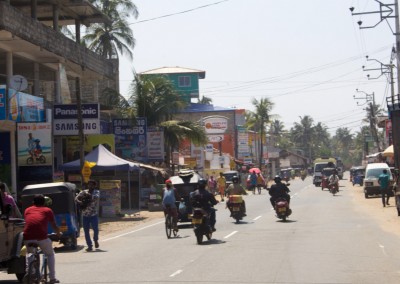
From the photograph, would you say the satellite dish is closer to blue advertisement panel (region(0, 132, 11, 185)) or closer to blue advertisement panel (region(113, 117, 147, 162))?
blue advertisement panel (region(0, 132, 11, 185))

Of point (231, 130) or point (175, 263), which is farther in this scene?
point (231, 130)

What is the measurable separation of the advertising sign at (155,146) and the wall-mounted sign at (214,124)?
105 ft

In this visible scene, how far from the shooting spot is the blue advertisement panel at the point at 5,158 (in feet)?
107

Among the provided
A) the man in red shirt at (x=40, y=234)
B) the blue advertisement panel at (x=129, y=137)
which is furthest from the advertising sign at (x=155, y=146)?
the man in red shirt at (x=40, y=234)

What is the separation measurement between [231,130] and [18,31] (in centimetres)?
6714

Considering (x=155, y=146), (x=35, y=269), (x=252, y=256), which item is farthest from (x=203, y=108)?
(x=35, y=269)

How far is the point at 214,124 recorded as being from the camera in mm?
79562

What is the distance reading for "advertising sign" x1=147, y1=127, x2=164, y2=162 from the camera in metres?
47.4

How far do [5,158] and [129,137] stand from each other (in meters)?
12.7

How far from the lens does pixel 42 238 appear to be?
11656 millimetres

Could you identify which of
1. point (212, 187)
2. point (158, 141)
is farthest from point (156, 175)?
point (212, 187)

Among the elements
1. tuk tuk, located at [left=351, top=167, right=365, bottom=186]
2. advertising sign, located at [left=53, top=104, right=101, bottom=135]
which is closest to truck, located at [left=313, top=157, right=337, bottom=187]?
tuk tuk, located at [left=351, top=167, right=365, bottom=186]

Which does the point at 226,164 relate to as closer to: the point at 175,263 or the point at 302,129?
the point at 175,263

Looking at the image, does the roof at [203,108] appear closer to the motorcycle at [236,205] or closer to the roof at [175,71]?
the roof at [175,71]
